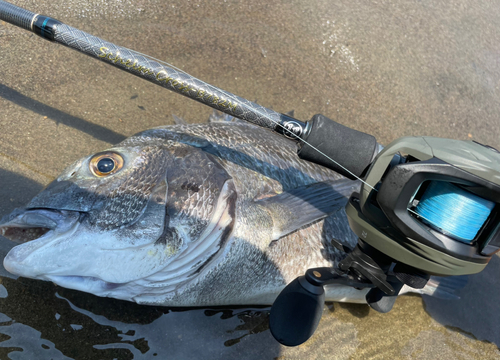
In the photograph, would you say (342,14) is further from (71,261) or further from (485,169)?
(71,261)

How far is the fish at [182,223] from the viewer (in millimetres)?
1541

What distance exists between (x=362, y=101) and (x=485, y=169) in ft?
7.16

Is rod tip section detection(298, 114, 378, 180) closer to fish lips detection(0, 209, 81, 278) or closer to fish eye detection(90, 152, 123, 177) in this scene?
fish eye detection(90, 152, 123, 177)

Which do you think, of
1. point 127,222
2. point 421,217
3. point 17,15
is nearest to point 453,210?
point 421,217

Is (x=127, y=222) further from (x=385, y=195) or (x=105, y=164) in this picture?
(x=385, y=195)

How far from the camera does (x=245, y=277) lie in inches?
78.0

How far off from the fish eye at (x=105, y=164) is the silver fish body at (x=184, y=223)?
17mm

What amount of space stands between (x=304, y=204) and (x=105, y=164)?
1154 millimetres

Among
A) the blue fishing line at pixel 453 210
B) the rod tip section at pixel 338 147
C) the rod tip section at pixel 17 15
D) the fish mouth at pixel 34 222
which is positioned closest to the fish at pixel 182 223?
the fish mouth at pixel 34 222

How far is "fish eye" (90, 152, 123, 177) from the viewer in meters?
1.69

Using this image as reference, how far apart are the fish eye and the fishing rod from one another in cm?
45

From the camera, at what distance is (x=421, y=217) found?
131 centimetres

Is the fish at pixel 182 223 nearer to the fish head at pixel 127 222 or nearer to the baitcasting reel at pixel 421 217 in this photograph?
the fish head at pixel 127 222

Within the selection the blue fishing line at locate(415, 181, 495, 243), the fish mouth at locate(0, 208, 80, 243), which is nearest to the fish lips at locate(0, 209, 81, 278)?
the fish mouth at locate(0, 208, 80, 243)
